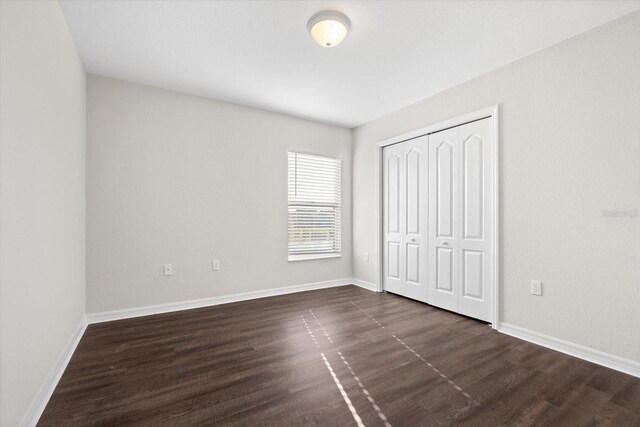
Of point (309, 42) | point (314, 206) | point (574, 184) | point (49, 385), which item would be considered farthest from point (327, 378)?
point (314, 206)

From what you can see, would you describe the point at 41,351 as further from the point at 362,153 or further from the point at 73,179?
the point at 362,153

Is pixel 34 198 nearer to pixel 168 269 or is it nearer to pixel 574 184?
pixel 168 269

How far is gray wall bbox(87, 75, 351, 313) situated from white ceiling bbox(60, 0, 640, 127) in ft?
1.22

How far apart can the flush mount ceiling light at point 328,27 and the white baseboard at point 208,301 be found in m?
3.18

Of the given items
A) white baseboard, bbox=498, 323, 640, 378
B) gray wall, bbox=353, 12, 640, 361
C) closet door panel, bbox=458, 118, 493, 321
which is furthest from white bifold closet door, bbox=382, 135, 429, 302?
white baseboard, bbox=498, 323, 640, 378

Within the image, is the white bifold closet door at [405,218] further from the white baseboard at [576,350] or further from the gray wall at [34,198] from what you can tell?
the gray wall at [34,198]

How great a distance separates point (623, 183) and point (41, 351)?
4.15 m

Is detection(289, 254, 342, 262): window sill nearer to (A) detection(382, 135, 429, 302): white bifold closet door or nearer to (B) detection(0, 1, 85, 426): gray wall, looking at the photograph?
(A) detection(382, 135, 429, 302): white bifold closet door

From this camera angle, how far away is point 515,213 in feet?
9.46

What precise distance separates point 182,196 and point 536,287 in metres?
3.92

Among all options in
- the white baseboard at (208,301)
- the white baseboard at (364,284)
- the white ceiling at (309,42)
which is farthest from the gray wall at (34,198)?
the white baseboard at (364,284)

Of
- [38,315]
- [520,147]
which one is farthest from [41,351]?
[520,147]

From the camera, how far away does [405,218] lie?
4.15m

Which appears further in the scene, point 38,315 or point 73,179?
point 73,179
